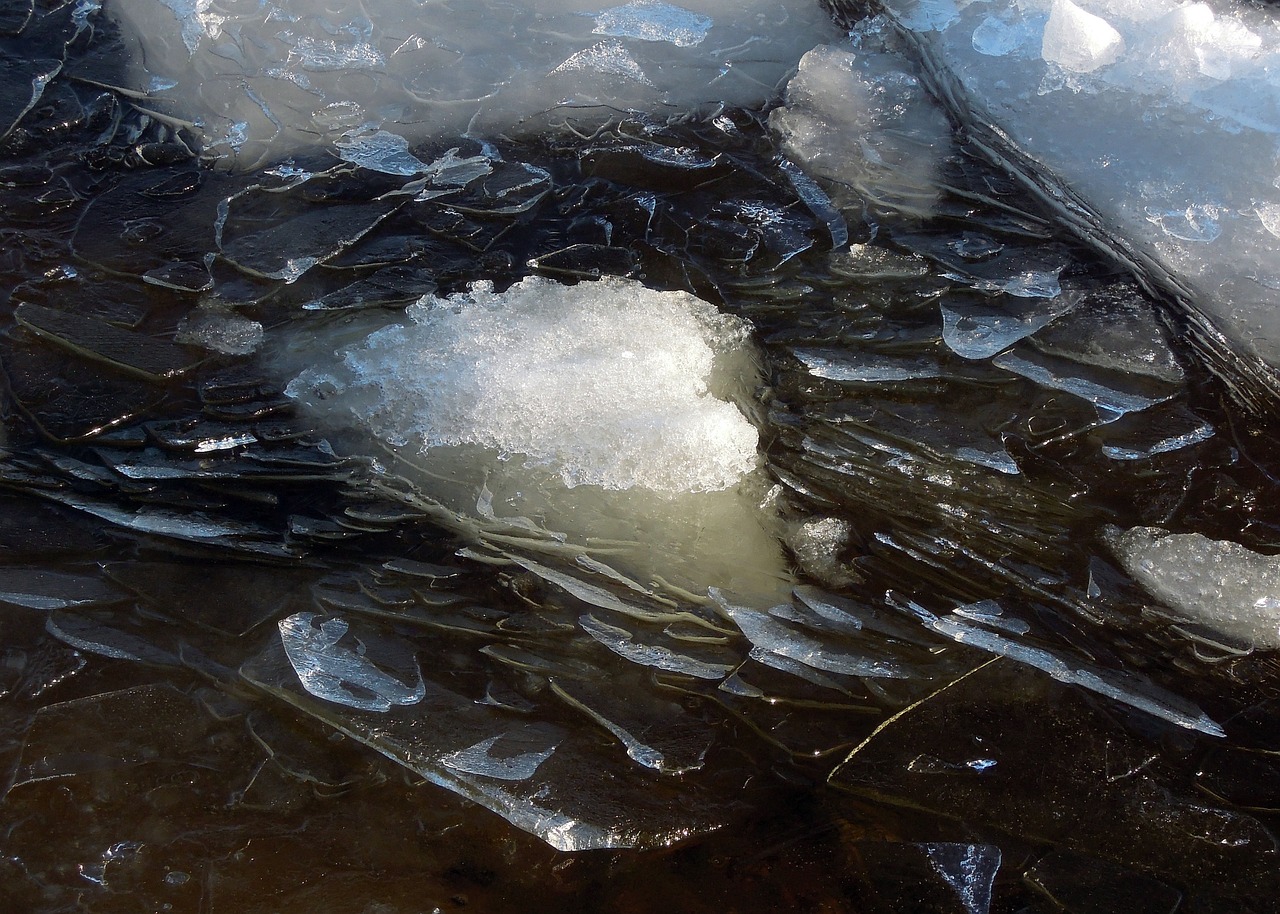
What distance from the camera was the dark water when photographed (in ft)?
4.35

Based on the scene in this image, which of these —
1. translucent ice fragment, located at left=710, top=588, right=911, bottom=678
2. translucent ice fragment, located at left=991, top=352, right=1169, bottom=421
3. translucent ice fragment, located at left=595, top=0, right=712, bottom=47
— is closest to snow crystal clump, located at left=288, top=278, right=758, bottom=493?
translucent ice fragment, located at left=710, top=588, right=911, bottom=678

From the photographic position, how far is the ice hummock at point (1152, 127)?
2.26 m

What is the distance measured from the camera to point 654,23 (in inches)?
126

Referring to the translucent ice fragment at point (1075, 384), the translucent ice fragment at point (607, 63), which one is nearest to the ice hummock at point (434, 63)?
the translucent ice fragment at point (607, 63)

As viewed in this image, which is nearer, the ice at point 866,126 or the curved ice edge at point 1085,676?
the curved ice edge at point 1085,676

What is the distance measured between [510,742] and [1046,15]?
305 centimetres

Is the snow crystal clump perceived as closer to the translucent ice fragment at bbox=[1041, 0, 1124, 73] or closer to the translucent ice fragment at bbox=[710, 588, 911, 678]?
the translucent ice fragment at bbox=[710, 588, 911, 678]

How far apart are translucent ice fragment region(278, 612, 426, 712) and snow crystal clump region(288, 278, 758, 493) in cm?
44

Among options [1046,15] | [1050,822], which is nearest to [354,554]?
[1050,822]

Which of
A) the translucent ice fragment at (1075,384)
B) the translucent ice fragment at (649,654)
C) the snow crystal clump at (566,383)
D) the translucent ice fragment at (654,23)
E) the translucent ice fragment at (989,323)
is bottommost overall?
the translucent ice fragment at (649,654)

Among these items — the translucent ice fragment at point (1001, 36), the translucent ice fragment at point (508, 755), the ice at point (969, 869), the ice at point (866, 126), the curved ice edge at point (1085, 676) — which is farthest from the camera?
the translucent ice fragment at point (1001, 36)

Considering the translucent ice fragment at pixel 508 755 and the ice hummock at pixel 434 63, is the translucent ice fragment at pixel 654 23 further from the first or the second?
the translucent ice fragment at pixel 508 755

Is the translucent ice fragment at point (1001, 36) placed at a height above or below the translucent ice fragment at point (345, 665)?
above

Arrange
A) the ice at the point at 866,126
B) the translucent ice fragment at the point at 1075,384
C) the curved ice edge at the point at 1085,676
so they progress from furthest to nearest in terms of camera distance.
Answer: the ice at the point at 866,126, the translucent ice fragment at the point at 1075,384, the curved ice edge at the point at 1085,676
